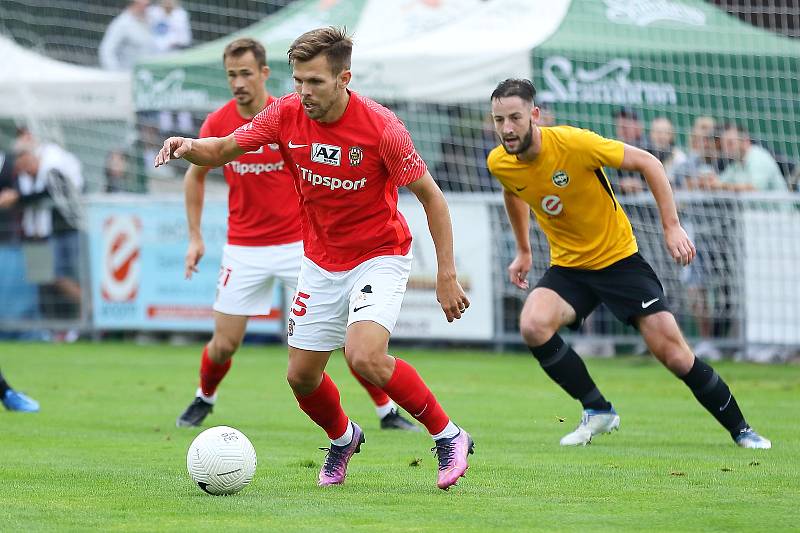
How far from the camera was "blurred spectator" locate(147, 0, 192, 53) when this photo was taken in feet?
62.7

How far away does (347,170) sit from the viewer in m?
6.59

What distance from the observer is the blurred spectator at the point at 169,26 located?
1911cm

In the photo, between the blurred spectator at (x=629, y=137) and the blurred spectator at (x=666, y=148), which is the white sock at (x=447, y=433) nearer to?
the blurred spectator at (x=629, y=137)

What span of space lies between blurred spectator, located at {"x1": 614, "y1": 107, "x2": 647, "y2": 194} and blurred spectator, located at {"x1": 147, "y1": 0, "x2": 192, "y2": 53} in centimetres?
673

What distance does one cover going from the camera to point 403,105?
16.5 meters

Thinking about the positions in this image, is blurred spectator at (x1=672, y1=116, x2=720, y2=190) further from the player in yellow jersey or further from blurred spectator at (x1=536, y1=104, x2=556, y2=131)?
the player in yellow jersey

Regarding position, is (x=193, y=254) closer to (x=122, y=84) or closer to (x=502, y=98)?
(x=502, y=98)

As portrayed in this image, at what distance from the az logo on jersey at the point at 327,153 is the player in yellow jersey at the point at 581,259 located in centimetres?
191

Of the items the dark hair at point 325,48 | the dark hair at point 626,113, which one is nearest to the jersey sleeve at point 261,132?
the dark hair at point 325,48

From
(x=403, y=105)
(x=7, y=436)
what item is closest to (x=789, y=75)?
(x=403, y=105)

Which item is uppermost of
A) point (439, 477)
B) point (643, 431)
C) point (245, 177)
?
point (245, 177)

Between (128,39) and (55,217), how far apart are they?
3444 mm

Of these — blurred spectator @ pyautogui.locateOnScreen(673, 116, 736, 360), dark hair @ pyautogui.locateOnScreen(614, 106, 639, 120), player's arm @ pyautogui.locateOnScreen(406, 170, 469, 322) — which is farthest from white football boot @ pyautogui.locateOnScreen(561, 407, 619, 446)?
dark hair @ pyautogui.locateOnScreen(614, 106, 639, 120)

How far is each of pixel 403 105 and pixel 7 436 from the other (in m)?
8.61
